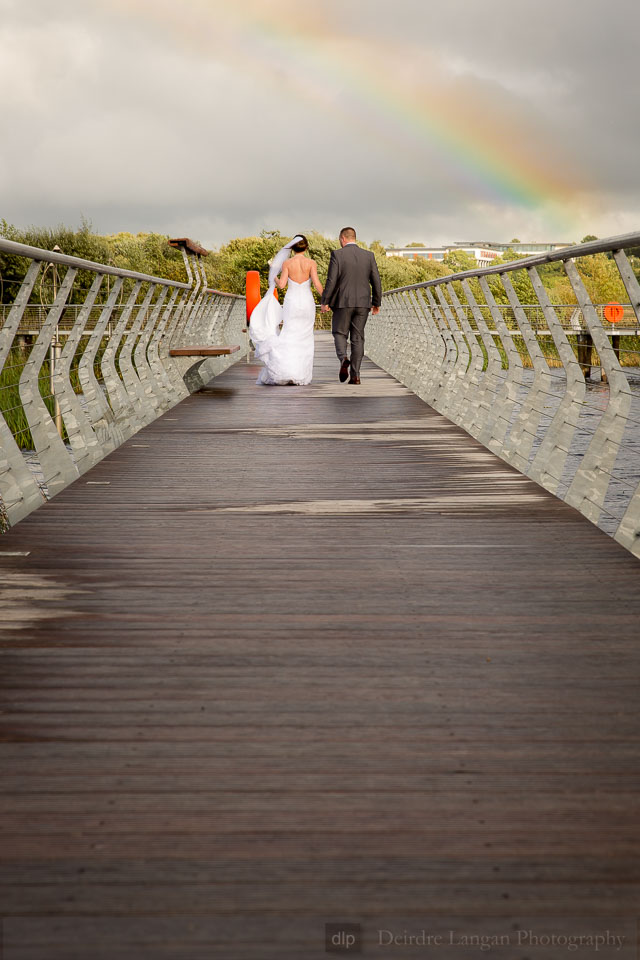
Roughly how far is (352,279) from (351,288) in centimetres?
11

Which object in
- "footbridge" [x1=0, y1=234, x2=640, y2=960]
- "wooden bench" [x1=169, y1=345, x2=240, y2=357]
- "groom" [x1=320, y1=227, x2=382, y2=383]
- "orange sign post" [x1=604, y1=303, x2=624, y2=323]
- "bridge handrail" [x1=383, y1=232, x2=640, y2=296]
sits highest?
"bridge handrail" [x1=383, y1=232, x2=640, y2=296]

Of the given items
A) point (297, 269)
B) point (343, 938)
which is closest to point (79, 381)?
point (297, 269)

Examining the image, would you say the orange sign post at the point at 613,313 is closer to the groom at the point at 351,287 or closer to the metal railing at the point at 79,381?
the metal railing at the point at 79,381

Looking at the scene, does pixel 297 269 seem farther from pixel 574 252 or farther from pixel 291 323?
pixel 574 252

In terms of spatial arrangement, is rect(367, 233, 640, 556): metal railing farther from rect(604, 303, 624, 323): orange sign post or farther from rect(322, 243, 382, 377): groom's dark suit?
rect(604, 303, 624, 323): orange sign post

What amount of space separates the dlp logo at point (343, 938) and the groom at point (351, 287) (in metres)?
11.2

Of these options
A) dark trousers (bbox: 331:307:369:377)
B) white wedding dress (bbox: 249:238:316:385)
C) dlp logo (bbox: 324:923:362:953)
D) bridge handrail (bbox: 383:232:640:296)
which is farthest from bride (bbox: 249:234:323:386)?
dlp logo (bbox: 324:923:362:953)

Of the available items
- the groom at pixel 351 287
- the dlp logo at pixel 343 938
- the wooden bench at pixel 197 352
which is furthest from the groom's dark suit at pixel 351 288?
the dlp logo at pixel 343 938

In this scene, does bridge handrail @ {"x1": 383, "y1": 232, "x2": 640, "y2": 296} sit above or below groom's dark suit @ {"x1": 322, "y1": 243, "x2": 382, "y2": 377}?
above

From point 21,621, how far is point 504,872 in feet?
6.42

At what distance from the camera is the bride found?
13.5 metres

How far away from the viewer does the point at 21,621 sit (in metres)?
3.45

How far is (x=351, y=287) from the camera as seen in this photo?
13039 mm

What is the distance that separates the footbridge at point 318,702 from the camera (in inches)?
73.9
